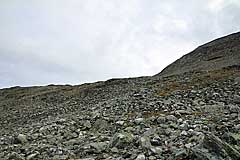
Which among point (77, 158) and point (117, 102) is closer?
point (77, 158)

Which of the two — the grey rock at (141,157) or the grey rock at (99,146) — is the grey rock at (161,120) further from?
the grey rock at (141,157)

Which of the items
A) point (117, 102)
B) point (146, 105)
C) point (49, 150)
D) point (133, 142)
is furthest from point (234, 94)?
point (49, 150)

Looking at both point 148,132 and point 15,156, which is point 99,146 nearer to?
point 148,132

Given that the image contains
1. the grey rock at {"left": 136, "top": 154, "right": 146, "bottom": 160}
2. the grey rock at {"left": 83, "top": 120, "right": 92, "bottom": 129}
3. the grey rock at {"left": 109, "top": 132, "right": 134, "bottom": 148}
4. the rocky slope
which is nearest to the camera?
the grey rock at {"left": 136, "top": 154, "right": 146, "bottom": 160}

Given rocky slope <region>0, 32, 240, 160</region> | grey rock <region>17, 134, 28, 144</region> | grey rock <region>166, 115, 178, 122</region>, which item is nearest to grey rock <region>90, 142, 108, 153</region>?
rocky slope <region>0, 32, 240, 160</region>

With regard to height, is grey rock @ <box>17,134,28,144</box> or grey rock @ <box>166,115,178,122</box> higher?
grey rock @ <box>166,115,178,122</box>

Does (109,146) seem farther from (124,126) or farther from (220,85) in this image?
(220,85)

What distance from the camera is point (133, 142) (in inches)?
547

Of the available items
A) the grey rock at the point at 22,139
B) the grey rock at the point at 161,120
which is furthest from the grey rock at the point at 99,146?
the grey rock at the point at 22,139

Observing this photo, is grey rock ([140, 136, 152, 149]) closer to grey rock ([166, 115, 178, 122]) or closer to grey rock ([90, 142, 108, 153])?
grey rock ([90, 142, 108, 153])

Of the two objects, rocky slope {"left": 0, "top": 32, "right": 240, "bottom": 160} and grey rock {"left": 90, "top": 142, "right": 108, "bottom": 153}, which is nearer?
rocky slope {"left": 0, "top": 32, "right": 240, "bottom": 160}

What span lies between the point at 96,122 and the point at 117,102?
534 cm

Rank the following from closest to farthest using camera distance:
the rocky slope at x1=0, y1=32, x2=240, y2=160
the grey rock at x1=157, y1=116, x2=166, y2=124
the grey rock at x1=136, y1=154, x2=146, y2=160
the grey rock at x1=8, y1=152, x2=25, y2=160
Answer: the grey rock at x1=136, y1=154, x2=146, y2=160
the rocky slope at x1=0, y1=32, x2=240, y2=160
the grey rock at x1=8, y1=152, x2=25, y2=160
the grey rock at x1=157, y1=116, x2=166, y2=124

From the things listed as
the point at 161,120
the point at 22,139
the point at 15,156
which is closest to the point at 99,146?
the point at 15,156
